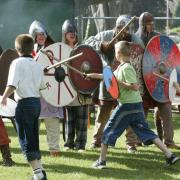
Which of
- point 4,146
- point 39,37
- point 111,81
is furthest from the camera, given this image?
point 39,37

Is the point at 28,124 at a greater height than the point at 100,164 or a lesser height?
greater

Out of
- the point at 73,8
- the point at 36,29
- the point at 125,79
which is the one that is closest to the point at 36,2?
the point at 73,8

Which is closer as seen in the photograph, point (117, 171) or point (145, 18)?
point (117, 171)

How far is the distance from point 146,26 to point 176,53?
48cm

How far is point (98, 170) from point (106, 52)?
1482mm

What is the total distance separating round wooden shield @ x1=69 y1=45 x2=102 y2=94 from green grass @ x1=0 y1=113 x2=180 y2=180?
80cm

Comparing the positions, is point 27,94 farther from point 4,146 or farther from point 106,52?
point 106,52

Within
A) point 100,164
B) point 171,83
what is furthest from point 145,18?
point 100,164

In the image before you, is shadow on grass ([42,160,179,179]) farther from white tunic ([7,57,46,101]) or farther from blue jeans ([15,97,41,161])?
white tunic ([7,57,46,101])

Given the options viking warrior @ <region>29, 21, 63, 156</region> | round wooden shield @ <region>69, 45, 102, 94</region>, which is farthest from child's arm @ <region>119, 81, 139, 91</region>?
viking warrior @ <region>29, 21, 63, 156</region>

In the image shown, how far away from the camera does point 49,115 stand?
6301mm

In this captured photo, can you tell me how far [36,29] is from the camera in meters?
A: 6.43

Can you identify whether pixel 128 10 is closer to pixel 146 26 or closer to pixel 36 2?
pixel 36 2

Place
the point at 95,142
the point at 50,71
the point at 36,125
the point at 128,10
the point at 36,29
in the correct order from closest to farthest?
the point at 36,125, the point at 50,71, the point at 36,29, the point at 95,142, the point at 128,10
